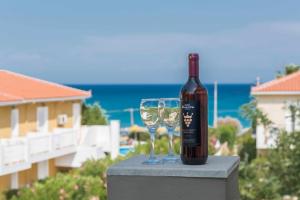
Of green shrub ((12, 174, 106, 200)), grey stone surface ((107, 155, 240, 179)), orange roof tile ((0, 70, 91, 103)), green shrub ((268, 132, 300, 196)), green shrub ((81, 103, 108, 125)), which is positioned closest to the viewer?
grey stone surface ((107, 155, 240, 179))

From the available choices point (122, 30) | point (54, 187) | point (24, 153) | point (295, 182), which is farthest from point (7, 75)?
point (295, 182)

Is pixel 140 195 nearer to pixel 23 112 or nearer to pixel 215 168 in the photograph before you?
pixel 215 168

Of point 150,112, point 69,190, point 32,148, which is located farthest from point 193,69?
point 32,148

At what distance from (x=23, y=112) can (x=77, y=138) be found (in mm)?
2915

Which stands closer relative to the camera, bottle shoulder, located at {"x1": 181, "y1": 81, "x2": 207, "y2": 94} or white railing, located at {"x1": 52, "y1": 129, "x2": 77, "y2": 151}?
bottle shoulder, located at {"x1": 181, "y1": 81, "x2": 207, "y2": 94}

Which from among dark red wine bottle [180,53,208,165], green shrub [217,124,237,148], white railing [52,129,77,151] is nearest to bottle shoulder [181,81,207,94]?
dark red wine bottle [180,53,208,165]

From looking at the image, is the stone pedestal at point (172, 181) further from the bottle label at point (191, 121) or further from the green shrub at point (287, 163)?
the green shrub at point (287, 163)

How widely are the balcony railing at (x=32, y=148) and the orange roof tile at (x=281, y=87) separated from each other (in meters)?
6.44

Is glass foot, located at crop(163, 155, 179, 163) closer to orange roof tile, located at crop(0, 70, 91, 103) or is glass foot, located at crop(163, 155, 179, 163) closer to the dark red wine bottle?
the dark red wine bottle

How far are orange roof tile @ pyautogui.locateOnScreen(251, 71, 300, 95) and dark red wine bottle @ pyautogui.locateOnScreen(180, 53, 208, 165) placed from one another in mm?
16840

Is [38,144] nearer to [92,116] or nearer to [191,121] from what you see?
[92,116]

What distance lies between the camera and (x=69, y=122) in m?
22.1

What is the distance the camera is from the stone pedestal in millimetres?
3184

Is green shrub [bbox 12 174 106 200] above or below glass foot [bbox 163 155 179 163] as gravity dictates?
below
